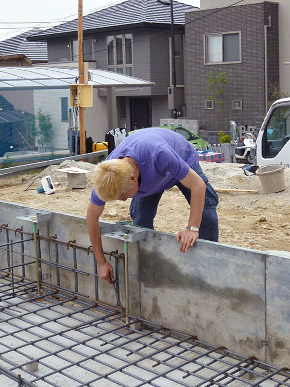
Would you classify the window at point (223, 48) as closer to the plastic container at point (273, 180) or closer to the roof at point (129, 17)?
the roof at point (129, 17)

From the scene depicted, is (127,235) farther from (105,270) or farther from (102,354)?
(102,354)

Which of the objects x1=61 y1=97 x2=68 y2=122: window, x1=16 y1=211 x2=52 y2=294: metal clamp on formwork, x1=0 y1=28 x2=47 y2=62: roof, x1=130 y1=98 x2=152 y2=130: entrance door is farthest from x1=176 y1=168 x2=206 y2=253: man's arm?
x1=0 y1=28 x2=47 y2=62: roof

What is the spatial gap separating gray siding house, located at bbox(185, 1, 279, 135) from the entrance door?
2.83 m

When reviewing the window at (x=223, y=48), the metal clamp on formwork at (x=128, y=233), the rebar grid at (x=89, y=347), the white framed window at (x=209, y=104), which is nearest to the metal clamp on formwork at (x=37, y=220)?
the rebar grid at (x=89, y=347)

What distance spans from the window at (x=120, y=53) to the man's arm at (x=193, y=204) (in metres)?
25.0

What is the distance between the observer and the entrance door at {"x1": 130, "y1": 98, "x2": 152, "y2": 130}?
2917 cm

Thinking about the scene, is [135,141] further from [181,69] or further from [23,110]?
[181,69]

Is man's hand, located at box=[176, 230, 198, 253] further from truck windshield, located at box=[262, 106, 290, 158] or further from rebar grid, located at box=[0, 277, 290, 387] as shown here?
truck windshield, located at box=[262, 106, 290, 158]

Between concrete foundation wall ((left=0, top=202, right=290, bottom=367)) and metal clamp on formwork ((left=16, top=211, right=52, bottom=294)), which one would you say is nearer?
concrete foundation wall ((left=0, top=202, right=290, bottom=367))

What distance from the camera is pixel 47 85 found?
1616 cm

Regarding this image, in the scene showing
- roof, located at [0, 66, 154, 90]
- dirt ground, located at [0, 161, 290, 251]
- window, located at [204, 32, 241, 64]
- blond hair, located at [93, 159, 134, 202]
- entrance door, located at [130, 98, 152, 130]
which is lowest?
dirt ground, located at [0, 161, 290, 251]

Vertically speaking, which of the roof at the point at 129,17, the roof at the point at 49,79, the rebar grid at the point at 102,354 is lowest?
the rebar grid at the point at 102,354

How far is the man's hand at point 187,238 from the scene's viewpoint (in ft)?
13.5

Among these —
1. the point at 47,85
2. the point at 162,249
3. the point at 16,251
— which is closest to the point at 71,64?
the point at 47,85
